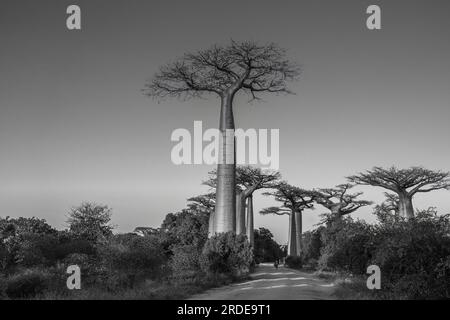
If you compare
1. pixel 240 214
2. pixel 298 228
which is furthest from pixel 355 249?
pixel 298 228

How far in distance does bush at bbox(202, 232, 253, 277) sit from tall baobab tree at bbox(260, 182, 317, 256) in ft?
69.9

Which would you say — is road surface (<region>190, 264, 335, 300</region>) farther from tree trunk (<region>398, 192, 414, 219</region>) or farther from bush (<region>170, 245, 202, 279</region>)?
tree trunk (<region>398, 192, 414, 219</region>)

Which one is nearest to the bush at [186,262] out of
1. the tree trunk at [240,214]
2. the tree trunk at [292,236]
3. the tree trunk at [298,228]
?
the tree trunk at [240,214]

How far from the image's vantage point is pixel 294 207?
47781 mm

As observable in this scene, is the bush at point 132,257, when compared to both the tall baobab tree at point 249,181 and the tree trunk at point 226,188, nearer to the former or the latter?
the tree trunk at point 226,188

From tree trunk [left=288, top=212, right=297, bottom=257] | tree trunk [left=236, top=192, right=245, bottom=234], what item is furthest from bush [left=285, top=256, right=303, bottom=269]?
tree trunk [left=288, top=212, right=297, bottom=257]

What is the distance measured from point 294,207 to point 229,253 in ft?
91.6

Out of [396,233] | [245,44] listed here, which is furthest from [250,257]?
[245,44]

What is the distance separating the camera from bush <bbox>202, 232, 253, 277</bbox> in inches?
795

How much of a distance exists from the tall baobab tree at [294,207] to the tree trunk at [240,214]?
16.2 feet

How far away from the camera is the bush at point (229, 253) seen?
795 inches

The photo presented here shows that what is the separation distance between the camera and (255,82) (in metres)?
24.1

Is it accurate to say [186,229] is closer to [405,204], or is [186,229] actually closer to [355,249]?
[405,204]
